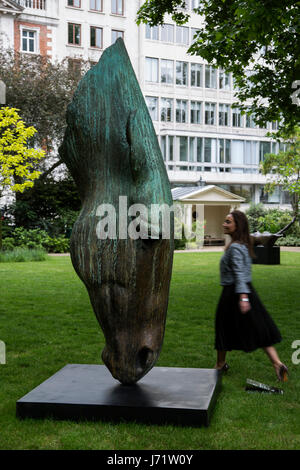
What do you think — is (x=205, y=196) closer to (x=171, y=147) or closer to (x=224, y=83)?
(x=171, y=147)

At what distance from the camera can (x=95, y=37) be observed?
35562 millimetres

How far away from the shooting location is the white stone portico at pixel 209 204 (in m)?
32.6

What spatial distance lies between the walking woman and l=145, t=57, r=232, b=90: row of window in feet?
111

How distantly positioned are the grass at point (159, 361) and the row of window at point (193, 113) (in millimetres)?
25639

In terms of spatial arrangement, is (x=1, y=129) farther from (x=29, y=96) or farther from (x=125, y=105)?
(x=125, y=105)

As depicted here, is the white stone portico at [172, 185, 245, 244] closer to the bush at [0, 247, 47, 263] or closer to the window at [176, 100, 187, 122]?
the window at [176, 100, 187, 122]

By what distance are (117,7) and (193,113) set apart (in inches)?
349

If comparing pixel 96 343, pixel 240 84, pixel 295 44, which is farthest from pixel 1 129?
pixel 96 343

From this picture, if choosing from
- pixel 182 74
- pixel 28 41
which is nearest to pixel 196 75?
pixel 182 74

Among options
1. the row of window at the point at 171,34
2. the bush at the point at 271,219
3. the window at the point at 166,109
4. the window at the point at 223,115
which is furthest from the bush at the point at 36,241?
the window at the point at 223,115

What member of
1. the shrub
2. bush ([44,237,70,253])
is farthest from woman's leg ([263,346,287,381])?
bush ([44,237,70,253])

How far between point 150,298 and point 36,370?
7.54 ft

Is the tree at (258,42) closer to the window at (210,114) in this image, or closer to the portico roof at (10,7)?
the portico roof at (10,7)

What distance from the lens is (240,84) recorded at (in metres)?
12.8
